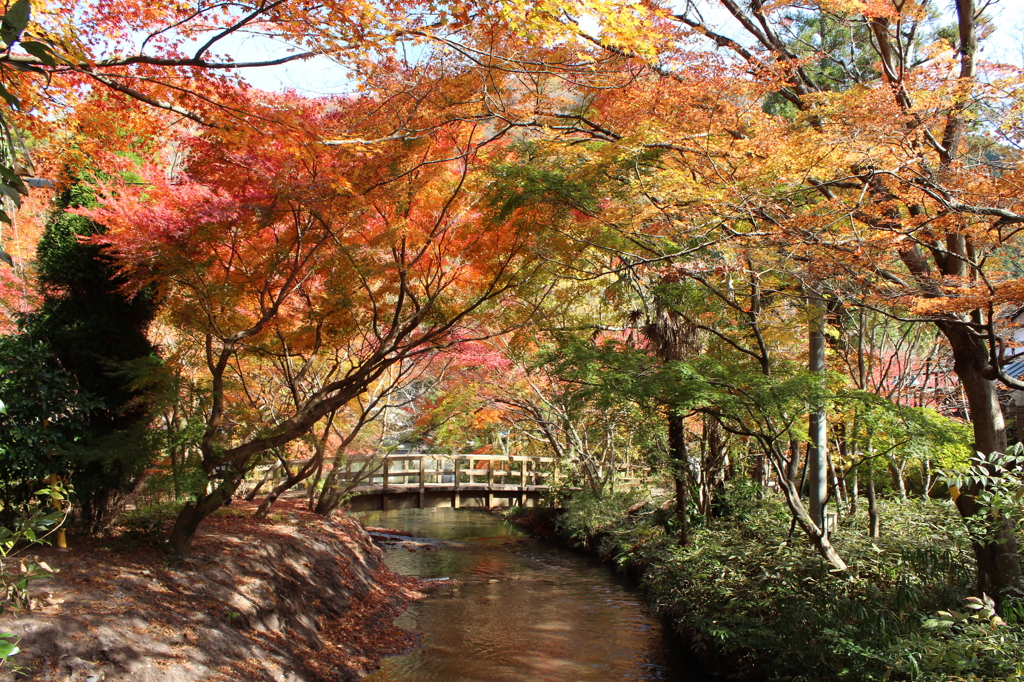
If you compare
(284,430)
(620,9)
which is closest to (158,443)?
(284,430)

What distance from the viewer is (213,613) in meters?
5.39

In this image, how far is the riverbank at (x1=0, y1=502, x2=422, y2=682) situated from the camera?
4.24 metres

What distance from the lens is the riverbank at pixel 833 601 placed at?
3873 mm

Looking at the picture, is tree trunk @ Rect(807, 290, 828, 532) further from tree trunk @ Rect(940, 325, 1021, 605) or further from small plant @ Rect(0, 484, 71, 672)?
small plant @ Rect(0, 484, 71, 672)

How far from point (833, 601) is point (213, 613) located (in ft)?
16.1

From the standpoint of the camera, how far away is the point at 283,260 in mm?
6883

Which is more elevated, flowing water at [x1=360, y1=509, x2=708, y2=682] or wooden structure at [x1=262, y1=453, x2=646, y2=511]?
wooden structure at [x1=262, y1=453, x2=646, y2=511]

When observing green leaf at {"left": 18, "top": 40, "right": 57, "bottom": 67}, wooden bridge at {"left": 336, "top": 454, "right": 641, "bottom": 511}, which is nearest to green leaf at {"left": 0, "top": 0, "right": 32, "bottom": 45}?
green leaf at {"left": 18, "top": 40, "right": 57, "bottom": 67}

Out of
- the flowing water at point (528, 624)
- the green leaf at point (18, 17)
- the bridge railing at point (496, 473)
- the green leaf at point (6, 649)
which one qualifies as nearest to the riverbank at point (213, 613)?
the flowing water at point (528, 624)

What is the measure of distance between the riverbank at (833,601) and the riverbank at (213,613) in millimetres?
3197

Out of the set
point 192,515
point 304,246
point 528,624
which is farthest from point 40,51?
point 528,624

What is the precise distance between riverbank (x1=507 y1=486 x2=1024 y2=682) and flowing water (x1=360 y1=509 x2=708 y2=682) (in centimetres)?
54

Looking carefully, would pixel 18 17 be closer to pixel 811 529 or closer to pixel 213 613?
pixel 213 613

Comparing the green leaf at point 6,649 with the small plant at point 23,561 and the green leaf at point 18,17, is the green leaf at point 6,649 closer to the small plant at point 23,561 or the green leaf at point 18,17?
the small plant at point 23,561
